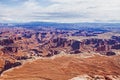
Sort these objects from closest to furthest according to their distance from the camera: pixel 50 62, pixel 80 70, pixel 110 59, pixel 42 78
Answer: pixel 42 78 < pixel 80 70 < pixel 50 62 < pixel 110 59

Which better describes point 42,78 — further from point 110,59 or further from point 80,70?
point 110,59

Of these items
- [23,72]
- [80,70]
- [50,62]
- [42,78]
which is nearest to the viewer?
[42,78]

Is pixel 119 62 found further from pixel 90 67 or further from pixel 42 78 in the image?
pixel 42 78

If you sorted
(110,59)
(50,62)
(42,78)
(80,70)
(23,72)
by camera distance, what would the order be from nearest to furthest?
(42,78), (23,72), (80,70), (50,62), (110,59)

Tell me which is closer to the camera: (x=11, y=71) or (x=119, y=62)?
(x=11, y=71)

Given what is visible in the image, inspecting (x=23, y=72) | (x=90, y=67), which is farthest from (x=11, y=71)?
(x=90, y=67)

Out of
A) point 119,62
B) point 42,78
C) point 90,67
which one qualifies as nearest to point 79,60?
point 90,67
